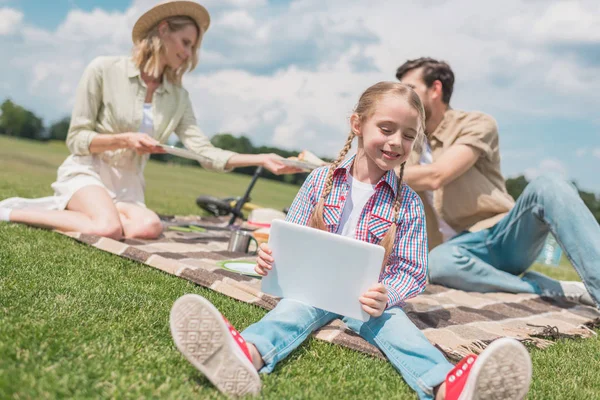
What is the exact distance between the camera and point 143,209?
4.44 m

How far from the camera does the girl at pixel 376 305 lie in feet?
5.76

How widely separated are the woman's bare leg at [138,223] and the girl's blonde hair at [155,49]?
3.54 feet

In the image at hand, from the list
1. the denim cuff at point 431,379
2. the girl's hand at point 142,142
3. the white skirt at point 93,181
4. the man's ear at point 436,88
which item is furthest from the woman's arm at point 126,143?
the denim cuff at point 431,379

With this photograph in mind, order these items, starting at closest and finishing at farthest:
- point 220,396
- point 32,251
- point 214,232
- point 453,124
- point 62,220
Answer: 1. point 220,396
2. point 32,251
3. point 62,220
4. point 453,124
5. point 214,232

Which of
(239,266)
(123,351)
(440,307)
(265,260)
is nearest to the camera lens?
(123,351)

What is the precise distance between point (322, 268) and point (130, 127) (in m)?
2.75

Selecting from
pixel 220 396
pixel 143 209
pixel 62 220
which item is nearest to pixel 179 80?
pixel 143 209

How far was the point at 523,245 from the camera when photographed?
3.98m

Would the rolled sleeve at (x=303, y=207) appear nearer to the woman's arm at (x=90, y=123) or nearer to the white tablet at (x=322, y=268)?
the white tablet at (x=322, y=268)

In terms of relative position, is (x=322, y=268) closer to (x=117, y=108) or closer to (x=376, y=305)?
(x=376, y=305)

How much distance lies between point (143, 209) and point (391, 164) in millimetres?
2504

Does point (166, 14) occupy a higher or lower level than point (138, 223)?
higher

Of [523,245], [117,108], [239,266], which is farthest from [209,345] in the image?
[117,108]

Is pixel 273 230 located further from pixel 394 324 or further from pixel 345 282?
pixel 394 324
